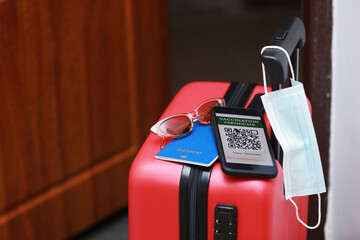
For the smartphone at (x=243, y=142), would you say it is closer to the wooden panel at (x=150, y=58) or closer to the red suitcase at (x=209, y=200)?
the red suitcase at (x=209, y=200)

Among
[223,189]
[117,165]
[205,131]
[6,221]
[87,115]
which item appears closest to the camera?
[223,189]

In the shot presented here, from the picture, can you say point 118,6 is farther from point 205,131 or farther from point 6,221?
point 205,131

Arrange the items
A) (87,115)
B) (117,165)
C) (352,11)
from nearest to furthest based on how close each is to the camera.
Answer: (352,11) < (87,115) < (117,165)

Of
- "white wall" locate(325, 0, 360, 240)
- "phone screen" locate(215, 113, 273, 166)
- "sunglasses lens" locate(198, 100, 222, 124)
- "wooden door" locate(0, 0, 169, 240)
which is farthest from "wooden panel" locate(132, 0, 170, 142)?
"phone screen" locate(215, 113, 273, 166)

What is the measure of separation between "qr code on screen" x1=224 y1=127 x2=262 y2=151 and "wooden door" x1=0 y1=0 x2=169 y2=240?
0.72 m

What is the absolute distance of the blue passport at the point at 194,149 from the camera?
3.12ft

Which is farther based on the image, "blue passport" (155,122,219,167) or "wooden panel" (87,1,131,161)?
"wooden panel" (87,1,131,161)

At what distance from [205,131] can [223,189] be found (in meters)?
0.15

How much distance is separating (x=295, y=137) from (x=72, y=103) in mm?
865

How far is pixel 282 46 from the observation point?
930mm

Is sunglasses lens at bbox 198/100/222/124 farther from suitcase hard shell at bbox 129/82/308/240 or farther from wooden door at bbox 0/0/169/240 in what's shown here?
wooden door at bbox 0/0/169/240

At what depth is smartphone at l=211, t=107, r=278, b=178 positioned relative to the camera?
3.01 ft

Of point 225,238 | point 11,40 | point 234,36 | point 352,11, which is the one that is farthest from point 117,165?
point 234,36

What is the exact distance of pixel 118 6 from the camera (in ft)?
5.70
